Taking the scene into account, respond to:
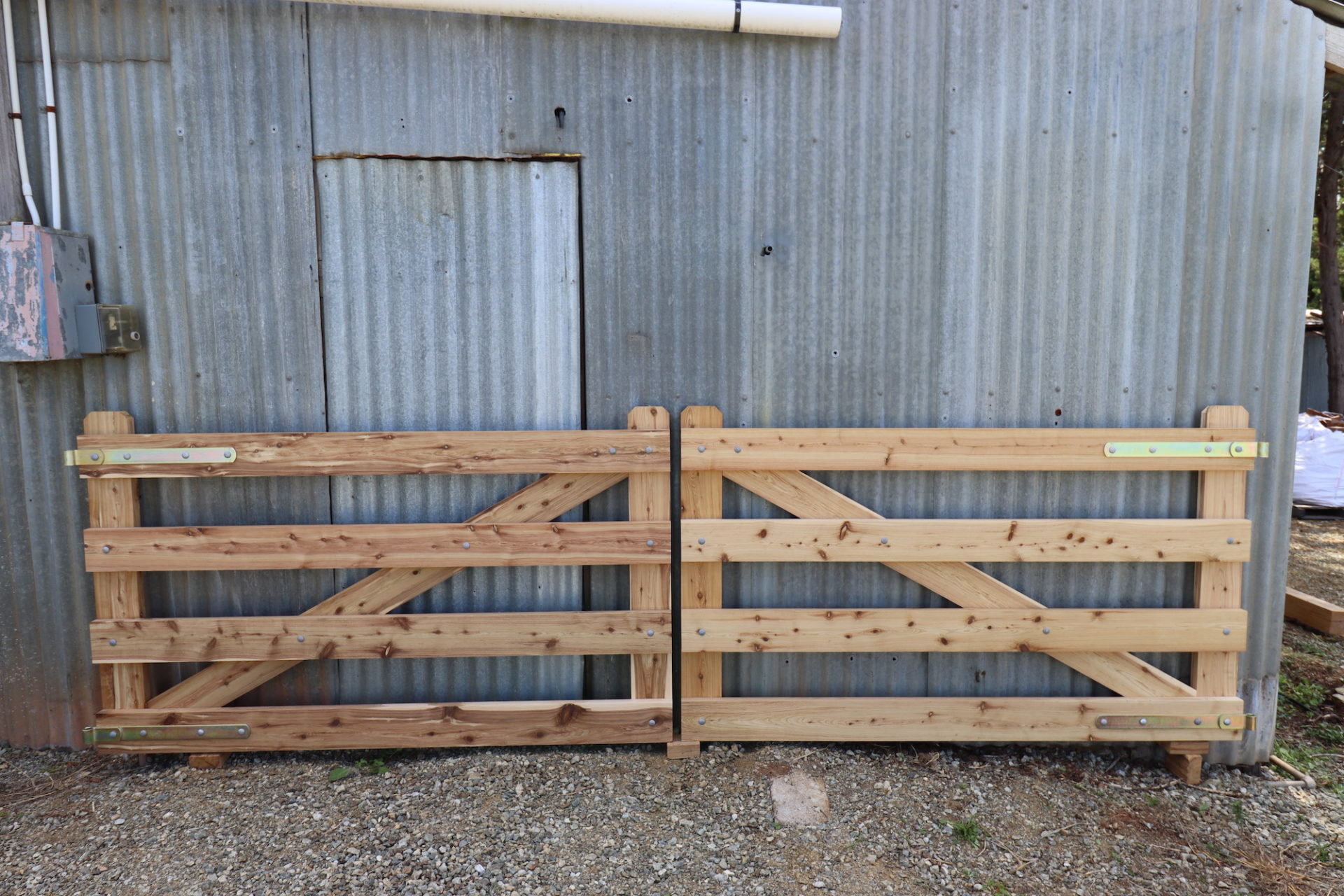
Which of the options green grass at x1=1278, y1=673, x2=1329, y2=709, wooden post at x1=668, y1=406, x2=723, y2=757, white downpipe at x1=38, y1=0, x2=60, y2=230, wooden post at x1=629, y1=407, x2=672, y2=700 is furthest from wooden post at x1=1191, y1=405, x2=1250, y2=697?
white downpipe at x1=38, y1=0, x2=60, y2=230

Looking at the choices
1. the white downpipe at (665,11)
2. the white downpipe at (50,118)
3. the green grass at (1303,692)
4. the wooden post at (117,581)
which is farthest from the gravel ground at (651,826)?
the white downpipe at (665,11)

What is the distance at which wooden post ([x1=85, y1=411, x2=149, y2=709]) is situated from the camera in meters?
3.48

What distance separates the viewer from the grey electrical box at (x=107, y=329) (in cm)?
340

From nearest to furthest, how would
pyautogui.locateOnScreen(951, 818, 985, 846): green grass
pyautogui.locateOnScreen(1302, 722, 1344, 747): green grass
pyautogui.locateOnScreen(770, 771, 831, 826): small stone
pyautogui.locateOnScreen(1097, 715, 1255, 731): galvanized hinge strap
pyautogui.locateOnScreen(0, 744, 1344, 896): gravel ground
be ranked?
pyautogui.locateOnScreen(0, 744, 1344, 896): gravel ground → pyautogui.locateOnScreen(951, 818, 985, 846): green grass → pyautogui.locateOnScreen(770, 771, 831, 826): small stone → pyautogui.locateOnScreen(1097, 715, 1255, 731): galvanized hinge strap → pyautogui.locateOnScreen(1302, 722, 1344, 747): green grass

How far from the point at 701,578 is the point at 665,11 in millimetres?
2477

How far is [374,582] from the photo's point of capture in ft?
11.8

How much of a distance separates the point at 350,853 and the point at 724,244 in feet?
9.58

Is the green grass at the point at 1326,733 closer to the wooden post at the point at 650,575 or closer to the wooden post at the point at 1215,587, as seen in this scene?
the wooden post at the point at 1215,587

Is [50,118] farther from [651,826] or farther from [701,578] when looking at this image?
[651,826]

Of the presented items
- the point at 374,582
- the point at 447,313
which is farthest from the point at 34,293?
the point at 374,582

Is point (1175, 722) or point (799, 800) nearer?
point (799, 800)

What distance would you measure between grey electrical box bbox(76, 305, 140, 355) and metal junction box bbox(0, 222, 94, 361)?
1.9 inches

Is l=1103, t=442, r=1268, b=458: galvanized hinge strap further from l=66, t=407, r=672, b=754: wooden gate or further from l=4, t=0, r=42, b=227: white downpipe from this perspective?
l=4, t=0, r=42, b=227: white downpipe

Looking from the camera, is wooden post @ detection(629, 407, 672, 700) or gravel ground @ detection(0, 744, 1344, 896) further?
wooden post @ detection(629, 407, 672, 700)
